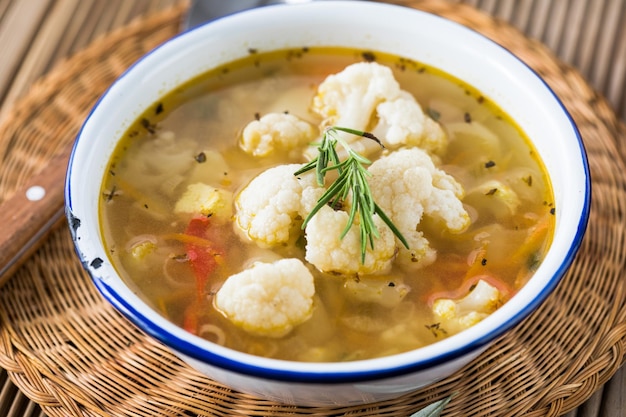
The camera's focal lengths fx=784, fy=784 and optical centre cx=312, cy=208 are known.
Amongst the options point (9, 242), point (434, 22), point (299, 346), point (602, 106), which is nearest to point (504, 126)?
point (434, 22)

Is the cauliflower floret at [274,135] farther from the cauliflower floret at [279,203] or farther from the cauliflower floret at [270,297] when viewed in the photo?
the cauliflower floret at [270,297]

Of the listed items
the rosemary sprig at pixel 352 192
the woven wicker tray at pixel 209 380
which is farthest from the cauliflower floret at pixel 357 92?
the woven wicker tray at pixel 209 380

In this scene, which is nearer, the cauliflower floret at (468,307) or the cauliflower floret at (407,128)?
the cauliflower floret at (468,307)

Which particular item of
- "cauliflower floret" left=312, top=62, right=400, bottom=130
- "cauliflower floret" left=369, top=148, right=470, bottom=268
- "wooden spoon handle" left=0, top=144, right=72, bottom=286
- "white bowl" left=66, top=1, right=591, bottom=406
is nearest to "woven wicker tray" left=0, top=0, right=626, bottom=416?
"wooden spoon handle" left=0, top=144, right=72, bottom=286

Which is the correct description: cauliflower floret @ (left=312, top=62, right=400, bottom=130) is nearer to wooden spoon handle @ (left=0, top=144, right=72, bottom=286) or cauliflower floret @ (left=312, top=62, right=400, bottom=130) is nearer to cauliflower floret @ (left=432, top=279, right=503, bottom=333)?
cauliflower floret @ (left=432, top=279, right=503, bottom=333)

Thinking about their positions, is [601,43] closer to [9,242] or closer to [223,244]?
[223,244]
